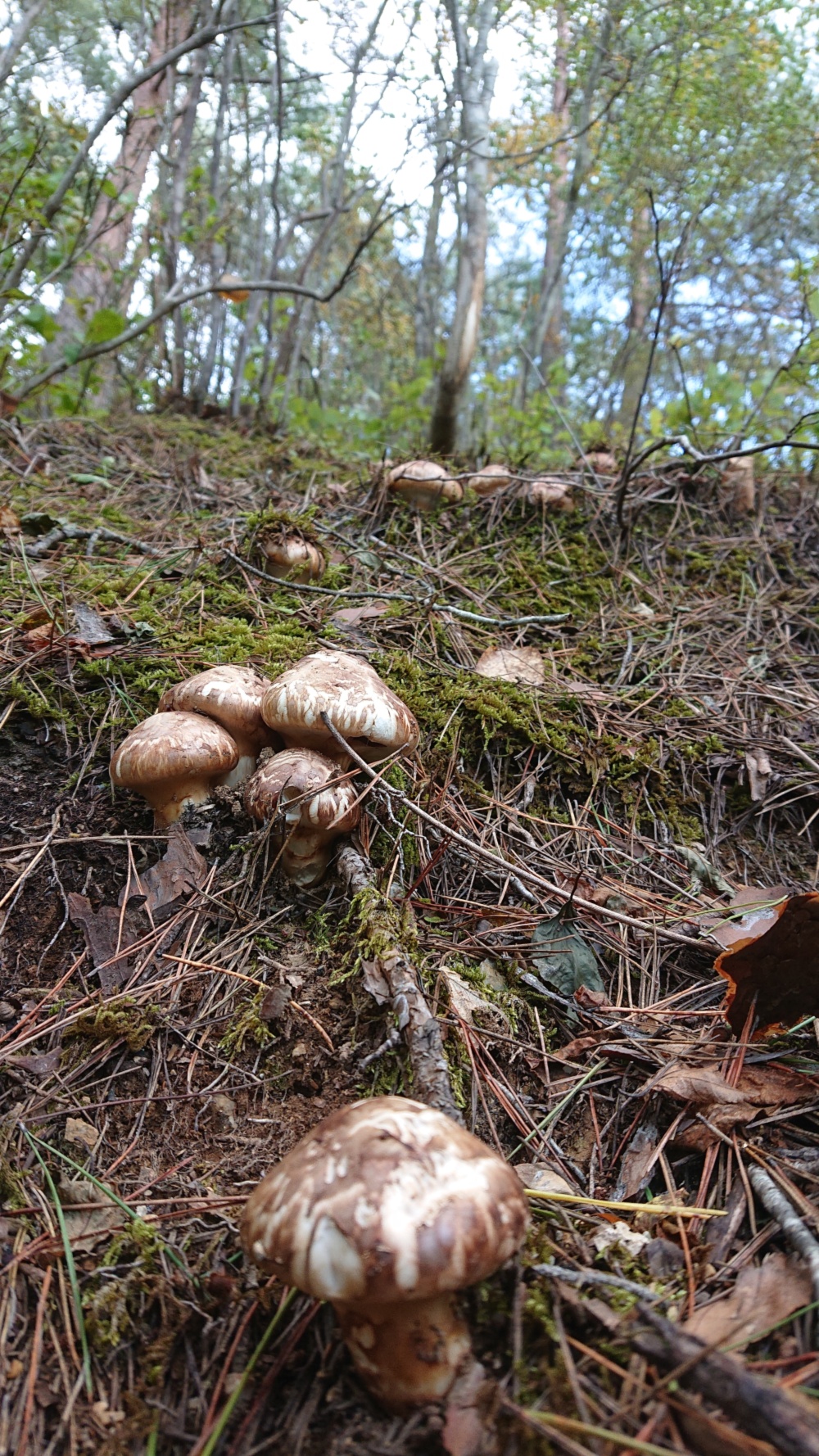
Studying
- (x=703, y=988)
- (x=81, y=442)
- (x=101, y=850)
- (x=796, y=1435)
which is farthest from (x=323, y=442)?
(x=796, y=1435)

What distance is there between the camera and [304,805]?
7.06ft

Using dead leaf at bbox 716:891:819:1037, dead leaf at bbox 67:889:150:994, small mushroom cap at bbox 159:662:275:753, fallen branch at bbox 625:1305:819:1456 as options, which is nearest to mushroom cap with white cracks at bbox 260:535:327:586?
small mushroom cap at bbox 159:662:275:753

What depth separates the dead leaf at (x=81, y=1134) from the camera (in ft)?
5.54

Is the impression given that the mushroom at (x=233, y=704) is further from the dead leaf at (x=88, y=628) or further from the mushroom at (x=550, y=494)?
A: the mushroom at (x=550, y=494)

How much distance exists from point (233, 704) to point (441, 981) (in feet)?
3.37

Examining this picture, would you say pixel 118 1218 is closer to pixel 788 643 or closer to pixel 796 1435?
pixel 796 1435

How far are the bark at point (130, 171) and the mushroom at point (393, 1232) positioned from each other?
229 inches

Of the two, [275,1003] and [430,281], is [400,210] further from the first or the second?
[430,281]

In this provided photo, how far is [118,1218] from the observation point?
1.53 m

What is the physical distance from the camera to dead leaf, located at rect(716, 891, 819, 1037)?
1.75 m

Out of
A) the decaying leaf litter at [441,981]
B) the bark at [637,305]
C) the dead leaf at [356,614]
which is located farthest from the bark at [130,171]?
the bark at [637,305]

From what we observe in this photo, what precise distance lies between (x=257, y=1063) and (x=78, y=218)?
19.0 ft

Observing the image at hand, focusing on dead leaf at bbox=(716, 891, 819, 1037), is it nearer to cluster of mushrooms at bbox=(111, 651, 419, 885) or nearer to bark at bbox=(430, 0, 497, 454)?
cluster of mushrooms at bbox=(111, 651, 419, 885)

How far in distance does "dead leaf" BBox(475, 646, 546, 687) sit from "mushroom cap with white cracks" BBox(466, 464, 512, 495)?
1314mm
